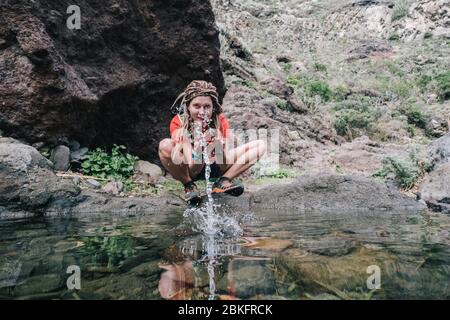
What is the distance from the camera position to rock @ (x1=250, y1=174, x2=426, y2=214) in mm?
3752

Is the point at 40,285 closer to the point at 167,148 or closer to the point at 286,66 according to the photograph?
the point at 167,148

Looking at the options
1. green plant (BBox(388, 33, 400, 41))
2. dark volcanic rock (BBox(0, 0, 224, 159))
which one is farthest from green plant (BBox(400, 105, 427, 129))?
green plant (BBox(388, 33, 400, 41))

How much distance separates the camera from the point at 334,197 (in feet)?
13.1

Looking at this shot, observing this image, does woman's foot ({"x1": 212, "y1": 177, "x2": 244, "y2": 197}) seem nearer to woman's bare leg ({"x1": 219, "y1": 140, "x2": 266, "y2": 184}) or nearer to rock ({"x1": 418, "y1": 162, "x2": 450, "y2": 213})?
woman's bare leg ({"x1": 219, "y1": 140, "x2": 266, "y2": 184})

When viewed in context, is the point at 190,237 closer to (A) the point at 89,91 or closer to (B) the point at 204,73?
(A) the point at 89,91

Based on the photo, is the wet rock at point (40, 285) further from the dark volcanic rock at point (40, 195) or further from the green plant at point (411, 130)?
the green plant at point (411, 130)

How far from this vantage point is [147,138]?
5629 millimetres

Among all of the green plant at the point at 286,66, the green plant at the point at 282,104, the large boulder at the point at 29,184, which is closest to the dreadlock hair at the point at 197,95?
the large boulder at the point at 29,184

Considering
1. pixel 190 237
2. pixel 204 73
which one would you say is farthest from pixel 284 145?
pixel 190 237

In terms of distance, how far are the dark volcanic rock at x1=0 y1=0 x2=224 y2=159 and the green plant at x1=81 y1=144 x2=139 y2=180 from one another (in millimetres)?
325

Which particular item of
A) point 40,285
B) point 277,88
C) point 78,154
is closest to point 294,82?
point 277,88

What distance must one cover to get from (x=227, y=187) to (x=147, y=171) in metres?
1.73

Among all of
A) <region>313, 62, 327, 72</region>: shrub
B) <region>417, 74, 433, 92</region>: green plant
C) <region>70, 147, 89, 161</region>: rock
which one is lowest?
<region>70, 147, 89, 161</region>: rock

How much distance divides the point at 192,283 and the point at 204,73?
4768mm
